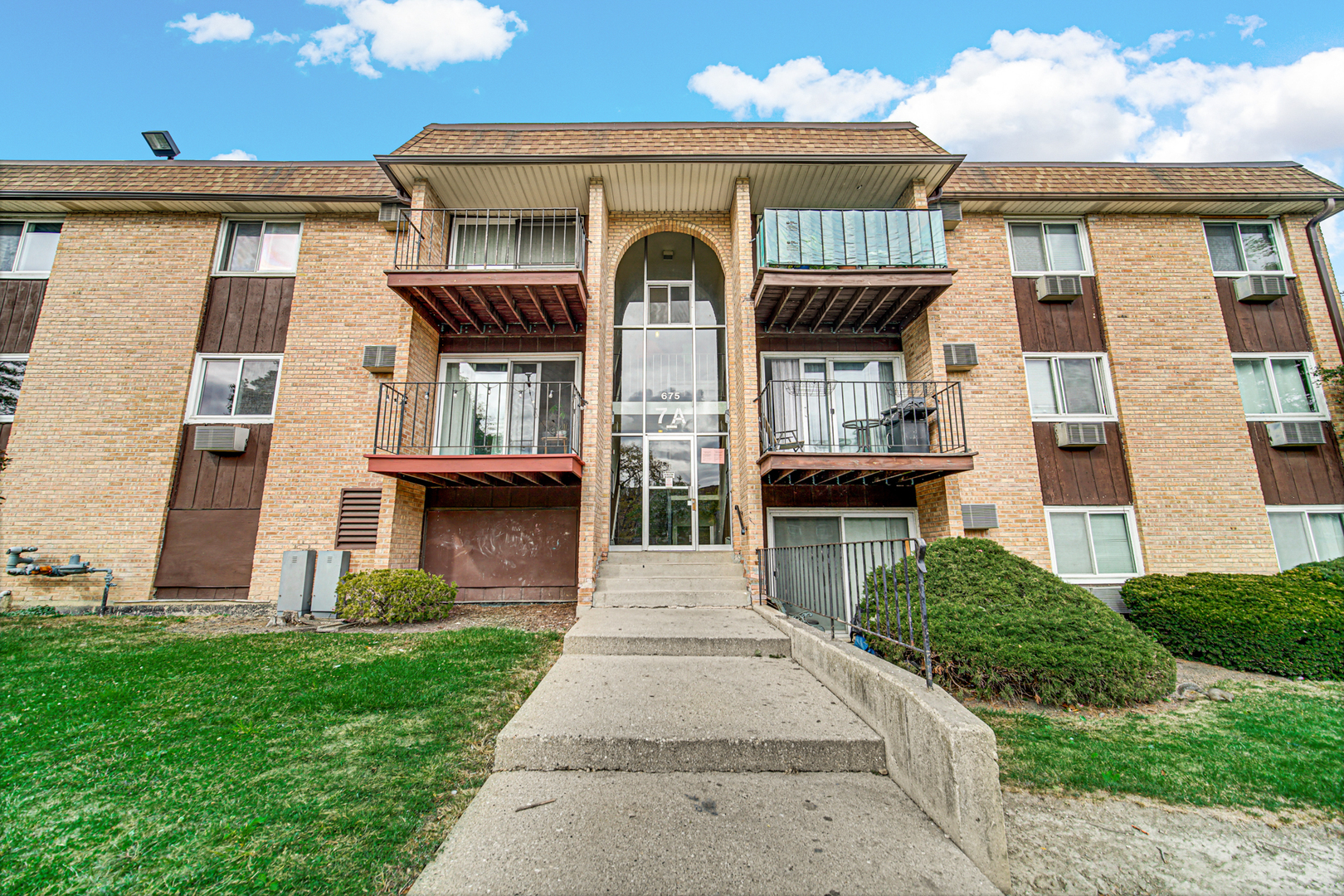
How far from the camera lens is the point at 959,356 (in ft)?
28.8

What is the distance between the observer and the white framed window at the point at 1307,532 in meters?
8.57

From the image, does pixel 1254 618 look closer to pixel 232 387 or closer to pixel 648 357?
pixel 648 357

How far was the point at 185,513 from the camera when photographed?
8.76m

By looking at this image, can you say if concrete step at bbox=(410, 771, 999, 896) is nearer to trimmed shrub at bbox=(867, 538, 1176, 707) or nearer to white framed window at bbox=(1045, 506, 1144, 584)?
trimmed shrub at bbox=(867, 538, 1176, 707)

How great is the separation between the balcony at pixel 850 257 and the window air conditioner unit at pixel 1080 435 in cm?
321

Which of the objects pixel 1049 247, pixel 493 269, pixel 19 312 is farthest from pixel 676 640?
pixel 19 312

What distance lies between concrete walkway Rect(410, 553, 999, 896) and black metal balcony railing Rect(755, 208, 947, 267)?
646 cm

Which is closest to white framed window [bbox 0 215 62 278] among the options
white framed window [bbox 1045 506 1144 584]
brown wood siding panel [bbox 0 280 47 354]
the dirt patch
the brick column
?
brown wood siding panel [bbox 0 280 47 354]

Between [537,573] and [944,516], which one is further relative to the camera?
[537,573]

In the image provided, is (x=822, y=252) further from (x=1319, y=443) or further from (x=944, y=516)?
(x=1319, y=443)

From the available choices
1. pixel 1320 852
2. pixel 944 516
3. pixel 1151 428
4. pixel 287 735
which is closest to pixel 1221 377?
pixel 1151 428

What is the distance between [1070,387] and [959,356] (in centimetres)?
235

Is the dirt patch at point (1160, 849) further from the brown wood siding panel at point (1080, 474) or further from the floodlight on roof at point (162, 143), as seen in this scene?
the floodlight on roof at point (162, 143)

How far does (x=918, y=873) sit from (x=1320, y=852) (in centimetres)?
243
